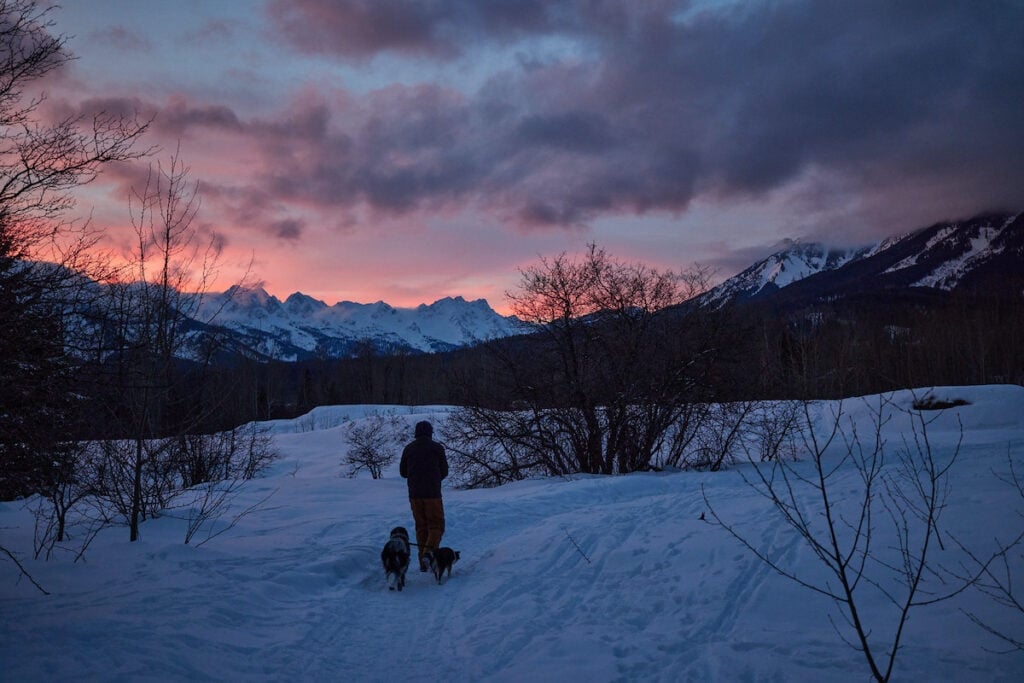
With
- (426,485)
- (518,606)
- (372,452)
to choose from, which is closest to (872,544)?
(518,606)

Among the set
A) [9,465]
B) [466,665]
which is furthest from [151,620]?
[466,665]

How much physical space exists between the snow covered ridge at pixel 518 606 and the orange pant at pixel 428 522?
0.57m

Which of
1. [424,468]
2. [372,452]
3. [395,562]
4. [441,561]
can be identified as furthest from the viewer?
[372,452]

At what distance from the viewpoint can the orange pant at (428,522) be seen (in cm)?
841

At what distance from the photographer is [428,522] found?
8.50 metres

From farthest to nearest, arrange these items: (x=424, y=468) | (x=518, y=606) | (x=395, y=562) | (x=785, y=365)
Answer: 1. (x=785, y=365)
2. (x=424, y=468)
3. (x=395, y=562)
4. (x=518, y=606)

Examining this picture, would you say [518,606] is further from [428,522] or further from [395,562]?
[428,522]

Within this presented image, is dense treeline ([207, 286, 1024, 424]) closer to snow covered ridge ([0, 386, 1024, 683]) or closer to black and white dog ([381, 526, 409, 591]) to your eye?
snow covered ridge ([0, 386, 1024, 683])

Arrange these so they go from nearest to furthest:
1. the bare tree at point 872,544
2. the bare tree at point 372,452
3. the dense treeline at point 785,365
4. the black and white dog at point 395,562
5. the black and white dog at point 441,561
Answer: the bare tree at point 872,544 < the black and white dog at point 395,562 < the black and white dog at point 441,561 < the dense treeline at point 785,365 < the bare tree at point 372,452

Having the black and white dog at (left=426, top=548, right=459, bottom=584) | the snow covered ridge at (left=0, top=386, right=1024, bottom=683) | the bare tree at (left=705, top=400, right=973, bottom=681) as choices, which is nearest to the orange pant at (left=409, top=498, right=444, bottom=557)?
the black and white dog at (left=426, top=548, right=459, bottom=584)

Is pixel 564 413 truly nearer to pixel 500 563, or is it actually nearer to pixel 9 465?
pixel 500 563

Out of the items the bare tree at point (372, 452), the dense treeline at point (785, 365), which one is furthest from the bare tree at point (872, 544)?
the bare tree at point (372, 452)

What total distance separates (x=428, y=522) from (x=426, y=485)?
588mm

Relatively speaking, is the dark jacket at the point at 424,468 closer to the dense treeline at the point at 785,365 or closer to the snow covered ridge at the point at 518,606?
the snow covered ridge at the point at 518,606
